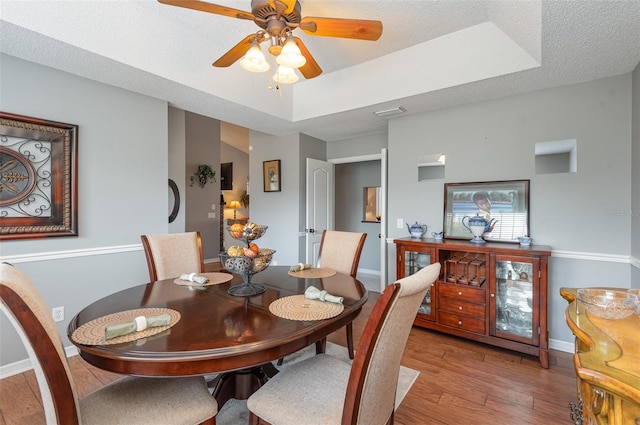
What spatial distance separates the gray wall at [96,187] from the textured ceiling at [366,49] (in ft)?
0.56

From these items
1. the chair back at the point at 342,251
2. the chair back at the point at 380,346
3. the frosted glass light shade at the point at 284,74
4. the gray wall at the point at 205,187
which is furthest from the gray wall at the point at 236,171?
the chair back at the point at 380,346

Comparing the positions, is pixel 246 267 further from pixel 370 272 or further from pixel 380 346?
pixel 370 272

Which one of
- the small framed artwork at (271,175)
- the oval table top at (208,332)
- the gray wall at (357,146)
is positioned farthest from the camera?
the small framed artwork at (271,175)

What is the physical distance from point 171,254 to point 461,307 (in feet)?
8.35

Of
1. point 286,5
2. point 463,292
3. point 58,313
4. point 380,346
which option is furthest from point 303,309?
point 58,313

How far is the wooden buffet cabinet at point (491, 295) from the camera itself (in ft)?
7.79

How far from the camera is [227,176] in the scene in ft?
26.6

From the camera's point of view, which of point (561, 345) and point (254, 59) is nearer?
point (254, 59)

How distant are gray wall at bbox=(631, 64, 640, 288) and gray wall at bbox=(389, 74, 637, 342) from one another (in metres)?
0.06

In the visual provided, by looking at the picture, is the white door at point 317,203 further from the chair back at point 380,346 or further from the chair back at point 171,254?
the chair back at point 380,346

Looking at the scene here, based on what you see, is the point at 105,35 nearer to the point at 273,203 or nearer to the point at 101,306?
the point at 101,306

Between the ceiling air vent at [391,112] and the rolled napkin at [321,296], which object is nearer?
the rolled napkin at [321,296]

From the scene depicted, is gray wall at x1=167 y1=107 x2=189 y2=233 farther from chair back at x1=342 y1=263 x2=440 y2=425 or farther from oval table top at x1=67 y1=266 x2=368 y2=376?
chair back at x1=342 y1=263 x2=440 y2=425

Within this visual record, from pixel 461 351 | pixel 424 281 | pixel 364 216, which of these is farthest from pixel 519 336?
pixel 364 216
